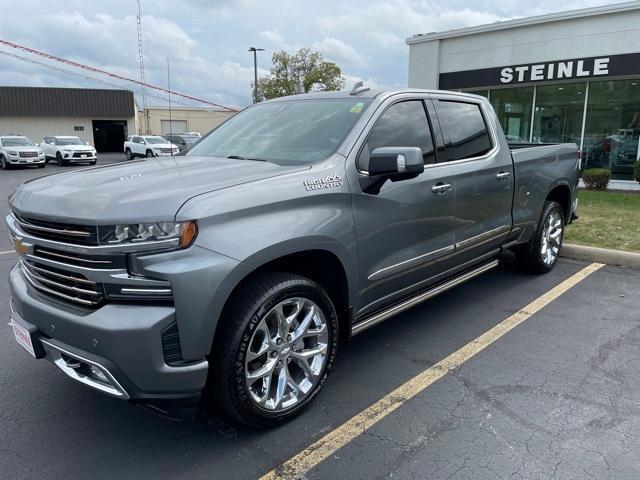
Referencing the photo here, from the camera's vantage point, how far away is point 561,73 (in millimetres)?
14344

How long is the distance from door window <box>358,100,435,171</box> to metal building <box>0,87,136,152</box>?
4509 cm

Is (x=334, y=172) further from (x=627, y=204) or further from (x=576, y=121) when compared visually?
(x=576, y=121)

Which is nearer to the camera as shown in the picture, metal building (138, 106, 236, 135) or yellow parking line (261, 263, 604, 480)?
yellow parking line (261, 263, 604, 480)

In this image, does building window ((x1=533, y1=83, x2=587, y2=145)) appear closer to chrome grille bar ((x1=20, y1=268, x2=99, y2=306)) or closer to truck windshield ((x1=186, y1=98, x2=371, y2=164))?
truck windshield ((x1=186, y1=98, x2=371, y2=164))

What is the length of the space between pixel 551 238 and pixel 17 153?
1080 inches

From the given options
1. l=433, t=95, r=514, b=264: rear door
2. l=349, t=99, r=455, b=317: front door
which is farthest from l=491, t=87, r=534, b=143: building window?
l=349, t=99, r=455, b=317: front door

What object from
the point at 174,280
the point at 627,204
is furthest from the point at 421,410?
the point at 627,204

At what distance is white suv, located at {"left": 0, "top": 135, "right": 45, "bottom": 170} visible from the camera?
26297mm

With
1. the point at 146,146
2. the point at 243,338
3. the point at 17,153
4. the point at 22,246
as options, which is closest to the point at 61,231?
the point at 22,246

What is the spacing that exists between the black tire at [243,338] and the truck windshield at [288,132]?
87 cm

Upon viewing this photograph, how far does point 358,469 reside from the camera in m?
2.57

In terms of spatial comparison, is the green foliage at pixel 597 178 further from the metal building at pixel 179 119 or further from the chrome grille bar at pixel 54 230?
the metal building at pixel 179 119

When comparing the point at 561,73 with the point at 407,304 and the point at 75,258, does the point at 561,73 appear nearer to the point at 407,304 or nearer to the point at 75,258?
the point at 407,304

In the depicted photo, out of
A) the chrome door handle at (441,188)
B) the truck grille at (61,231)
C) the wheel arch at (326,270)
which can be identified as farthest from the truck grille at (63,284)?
the chrome door handle at (441,188)
